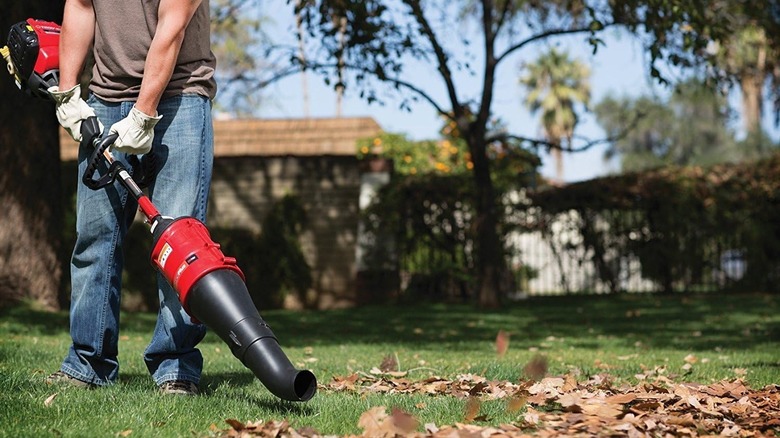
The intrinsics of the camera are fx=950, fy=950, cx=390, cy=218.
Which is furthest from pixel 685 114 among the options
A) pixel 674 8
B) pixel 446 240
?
pixel 674 8

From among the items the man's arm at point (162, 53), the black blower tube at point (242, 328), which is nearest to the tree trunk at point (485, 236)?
the man's arm at point (162, 53)

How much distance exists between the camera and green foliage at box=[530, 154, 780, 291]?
14359 mm

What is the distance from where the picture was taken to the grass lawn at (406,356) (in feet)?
11.3

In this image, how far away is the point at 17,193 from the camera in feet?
30.5

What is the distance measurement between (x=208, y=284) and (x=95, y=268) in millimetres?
821

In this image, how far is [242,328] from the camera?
345cm

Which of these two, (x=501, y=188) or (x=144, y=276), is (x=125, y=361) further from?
(x=501, y=188)

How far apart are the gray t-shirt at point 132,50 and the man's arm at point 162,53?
0.60 feet

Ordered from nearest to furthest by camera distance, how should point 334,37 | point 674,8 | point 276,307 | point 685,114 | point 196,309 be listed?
point 196,309 < point 674,8 < point 334,37 < point 276,307 < point 685,114

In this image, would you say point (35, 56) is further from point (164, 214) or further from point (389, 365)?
point (389, 365)

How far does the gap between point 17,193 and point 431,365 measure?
5.45 metres

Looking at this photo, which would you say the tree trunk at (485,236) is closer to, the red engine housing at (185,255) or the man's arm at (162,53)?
the man's arm at (162,53)

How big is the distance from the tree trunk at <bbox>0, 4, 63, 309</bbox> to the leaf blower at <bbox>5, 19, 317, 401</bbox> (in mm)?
5776

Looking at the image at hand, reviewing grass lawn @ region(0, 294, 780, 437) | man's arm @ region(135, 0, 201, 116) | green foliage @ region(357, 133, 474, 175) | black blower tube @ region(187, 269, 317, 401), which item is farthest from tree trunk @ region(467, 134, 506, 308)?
black blower tube @ region(187, 269, 317, 401)
